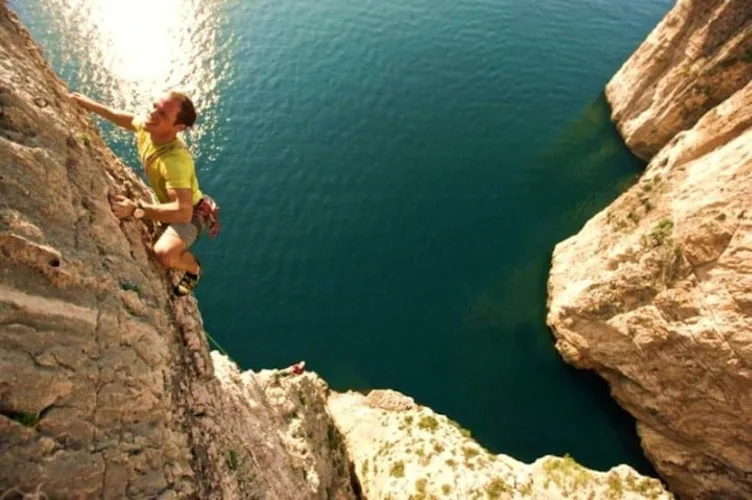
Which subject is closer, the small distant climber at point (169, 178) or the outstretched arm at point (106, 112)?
the small distant climber at point (169, 178)

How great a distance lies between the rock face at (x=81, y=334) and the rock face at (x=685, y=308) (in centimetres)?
1800

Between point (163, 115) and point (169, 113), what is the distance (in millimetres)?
104

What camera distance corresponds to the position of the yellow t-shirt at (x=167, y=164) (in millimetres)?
9594

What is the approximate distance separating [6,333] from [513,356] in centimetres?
2589

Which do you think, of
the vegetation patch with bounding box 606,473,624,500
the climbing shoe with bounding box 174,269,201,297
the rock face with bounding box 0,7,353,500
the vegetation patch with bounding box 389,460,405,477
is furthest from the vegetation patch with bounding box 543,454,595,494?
the climbing shoe with bounding box 174,269,201,297

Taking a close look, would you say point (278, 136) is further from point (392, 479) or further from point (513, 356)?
point (392, 479)

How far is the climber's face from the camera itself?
9.19 m

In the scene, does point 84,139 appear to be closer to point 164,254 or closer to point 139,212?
point 139,212

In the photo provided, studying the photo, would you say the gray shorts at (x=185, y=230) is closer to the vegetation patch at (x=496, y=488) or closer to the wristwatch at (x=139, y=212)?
the wristwatch at (x=139, y=212)

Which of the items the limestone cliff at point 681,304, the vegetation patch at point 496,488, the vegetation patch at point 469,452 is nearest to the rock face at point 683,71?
the limestone cliff at point 681,304

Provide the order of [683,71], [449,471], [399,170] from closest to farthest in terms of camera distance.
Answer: [449,471]
[683,71]
[399,170]

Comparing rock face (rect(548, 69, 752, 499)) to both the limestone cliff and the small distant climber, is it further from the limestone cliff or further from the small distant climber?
the small distant climber

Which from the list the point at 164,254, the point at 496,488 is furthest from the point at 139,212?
the point at 496,488

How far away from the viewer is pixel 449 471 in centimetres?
1908
